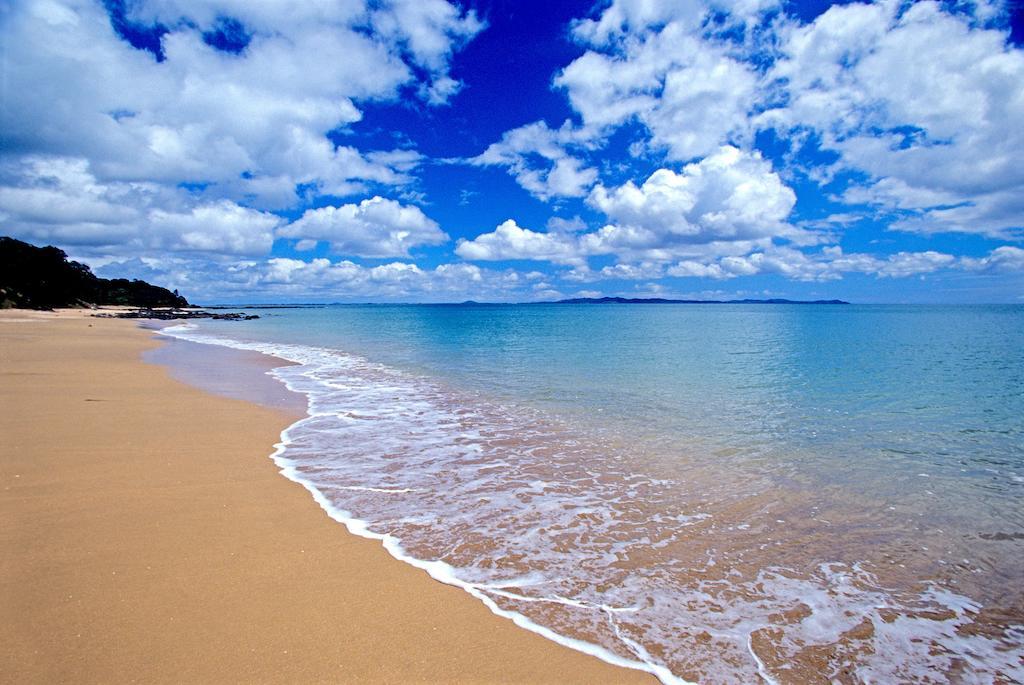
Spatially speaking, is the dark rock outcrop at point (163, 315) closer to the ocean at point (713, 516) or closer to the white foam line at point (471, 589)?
the ocean at point (713, 516)

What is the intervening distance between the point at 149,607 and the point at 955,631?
7196 millimetres

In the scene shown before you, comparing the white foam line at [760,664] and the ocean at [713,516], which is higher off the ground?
the white foam line at [760,664]

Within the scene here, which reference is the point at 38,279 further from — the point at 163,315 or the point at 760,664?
the point at 760,664

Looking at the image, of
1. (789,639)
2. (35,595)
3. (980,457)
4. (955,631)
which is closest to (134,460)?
(35,595)

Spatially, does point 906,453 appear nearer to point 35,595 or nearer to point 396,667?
point 396,667

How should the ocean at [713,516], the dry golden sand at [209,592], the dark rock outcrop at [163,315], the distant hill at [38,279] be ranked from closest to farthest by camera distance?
the dry golden sand at [209,592]
the ocean at [713,516]
the distant hill at [38,279]
the dark rock outcrop at [163,315]

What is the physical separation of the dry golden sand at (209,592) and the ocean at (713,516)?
0.46 m

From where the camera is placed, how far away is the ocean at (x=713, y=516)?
442cm

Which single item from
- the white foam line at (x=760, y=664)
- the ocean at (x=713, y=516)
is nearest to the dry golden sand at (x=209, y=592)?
the ocean at (x=713, y=516)

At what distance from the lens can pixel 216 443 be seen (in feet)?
32.1

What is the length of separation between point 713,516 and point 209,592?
19.9 feet

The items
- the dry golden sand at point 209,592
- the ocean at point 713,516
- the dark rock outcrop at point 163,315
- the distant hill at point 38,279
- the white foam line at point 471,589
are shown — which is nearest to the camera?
the dry golden sand at point 209,592

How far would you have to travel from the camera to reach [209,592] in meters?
4.59

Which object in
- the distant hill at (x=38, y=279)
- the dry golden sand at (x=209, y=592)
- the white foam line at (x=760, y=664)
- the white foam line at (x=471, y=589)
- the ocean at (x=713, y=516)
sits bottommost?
the ocean at (x=713, y=516)
